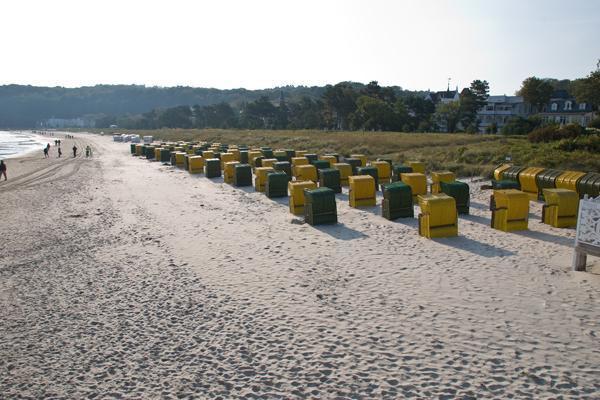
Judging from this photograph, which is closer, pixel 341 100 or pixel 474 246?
pixel 474 246

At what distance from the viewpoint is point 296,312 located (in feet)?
28.1

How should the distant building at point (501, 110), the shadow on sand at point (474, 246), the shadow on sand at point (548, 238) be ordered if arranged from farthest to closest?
the distant building at point (501, 110) < the shadow on sand at point (548, 238) < the shadow on sand at point (474, 246)

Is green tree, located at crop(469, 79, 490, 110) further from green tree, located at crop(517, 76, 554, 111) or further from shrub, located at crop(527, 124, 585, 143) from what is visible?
shrub, located at crop(527, 124, 585, 143)

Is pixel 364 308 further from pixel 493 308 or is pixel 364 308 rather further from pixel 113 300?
pixel 113 300

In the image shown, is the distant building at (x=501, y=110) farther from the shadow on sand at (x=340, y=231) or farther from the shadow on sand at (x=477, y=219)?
the shadow on sand at (x=340, y=231)

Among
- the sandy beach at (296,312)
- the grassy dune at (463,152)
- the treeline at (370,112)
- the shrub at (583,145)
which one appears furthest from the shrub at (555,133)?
the treeline at (370,112)

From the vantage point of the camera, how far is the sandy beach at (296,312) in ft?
21.0

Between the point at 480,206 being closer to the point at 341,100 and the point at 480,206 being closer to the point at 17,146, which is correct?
the point at 341,100

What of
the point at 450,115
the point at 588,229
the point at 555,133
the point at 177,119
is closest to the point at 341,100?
the point at 450,115

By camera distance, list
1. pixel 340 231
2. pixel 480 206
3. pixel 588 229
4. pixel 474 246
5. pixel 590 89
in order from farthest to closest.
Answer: pixel 590 89 < pixel 480 206 < pixel 340 231 < pixel 474 246 < pixel 588 229

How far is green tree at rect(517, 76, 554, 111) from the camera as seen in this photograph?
2447 inches

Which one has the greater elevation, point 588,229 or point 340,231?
point 588,229

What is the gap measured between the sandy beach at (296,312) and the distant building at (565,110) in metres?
56.8

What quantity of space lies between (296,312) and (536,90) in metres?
63.9
